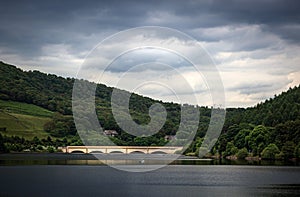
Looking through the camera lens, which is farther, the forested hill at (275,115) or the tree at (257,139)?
the forested hill at (275,115)

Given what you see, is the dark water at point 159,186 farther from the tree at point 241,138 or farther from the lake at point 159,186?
the tree at point 241,138

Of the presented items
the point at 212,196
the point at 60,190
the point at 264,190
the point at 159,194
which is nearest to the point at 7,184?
the point at 60,190

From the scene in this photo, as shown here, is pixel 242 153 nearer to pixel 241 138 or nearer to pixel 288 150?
pixel 241 138

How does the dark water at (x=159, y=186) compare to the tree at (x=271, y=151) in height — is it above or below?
below

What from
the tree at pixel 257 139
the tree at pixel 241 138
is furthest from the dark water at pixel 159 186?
the tree at pixel 241 138

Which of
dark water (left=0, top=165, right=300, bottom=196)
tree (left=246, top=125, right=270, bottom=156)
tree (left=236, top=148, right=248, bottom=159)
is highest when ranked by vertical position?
tree (left=246, top=125, right=270, bottom=156)

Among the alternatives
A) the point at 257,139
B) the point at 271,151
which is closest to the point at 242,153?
the point at 257,139

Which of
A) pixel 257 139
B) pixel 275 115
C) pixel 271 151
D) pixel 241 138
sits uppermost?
pixel 275 115

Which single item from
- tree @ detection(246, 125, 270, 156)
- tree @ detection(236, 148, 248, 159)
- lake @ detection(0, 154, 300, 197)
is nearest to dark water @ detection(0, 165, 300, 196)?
lake @ detection(0, 154, 300, 197)

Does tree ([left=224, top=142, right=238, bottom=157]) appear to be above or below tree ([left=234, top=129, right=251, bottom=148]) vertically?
below

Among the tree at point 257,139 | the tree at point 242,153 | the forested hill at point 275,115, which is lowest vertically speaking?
the tree at point 242,153

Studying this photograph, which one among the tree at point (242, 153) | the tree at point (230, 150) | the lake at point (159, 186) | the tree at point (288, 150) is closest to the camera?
the lake at point (159, 186)

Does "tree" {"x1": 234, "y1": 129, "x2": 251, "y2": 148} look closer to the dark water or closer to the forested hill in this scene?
the forested hill

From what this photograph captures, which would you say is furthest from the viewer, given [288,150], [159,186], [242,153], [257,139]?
[242,153]
